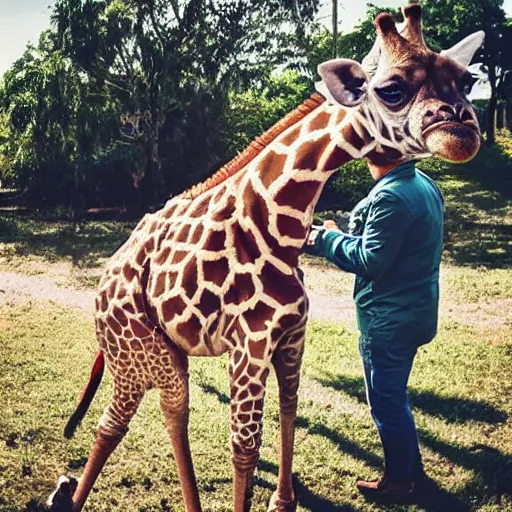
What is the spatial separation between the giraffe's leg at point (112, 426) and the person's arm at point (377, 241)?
1.04 m

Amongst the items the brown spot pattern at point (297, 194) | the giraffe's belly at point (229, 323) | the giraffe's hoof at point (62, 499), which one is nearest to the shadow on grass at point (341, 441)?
the giraffe's belly at point (229, 323)

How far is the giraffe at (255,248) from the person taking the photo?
271 centimetres

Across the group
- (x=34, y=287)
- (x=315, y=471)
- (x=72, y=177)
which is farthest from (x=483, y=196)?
(x=315, y=471)

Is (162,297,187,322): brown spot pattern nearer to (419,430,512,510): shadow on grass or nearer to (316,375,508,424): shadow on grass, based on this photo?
(419,430,512,510): shadow on grass

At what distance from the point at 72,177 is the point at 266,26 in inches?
139

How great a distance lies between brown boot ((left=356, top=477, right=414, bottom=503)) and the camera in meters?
3.57

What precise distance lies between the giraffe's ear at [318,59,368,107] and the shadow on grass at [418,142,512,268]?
19.7ft

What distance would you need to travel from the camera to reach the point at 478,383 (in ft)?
16.6

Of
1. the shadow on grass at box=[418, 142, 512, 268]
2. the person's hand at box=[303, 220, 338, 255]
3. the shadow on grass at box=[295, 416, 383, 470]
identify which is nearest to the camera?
the person's hand at box=[303, 220, 338, 255]

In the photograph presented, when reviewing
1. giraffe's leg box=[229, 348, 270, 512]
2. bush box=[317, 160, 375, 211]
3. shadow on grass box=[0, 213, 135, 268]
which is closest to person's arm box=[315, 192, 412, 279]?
giraffe's leg box=[229, 348, 270, 512]

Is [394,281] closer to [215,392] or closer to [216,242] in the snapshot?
[216,242]

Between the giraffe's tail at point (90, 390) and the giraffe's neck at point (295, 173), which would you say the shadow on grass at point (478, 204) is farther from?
the giraffe's neck at point (295, 173)

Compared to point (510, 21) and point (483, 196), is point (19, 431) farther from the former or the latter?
point (510, 21)

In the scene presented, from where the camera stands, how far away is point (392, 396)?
340cm
